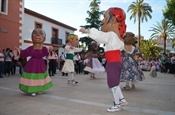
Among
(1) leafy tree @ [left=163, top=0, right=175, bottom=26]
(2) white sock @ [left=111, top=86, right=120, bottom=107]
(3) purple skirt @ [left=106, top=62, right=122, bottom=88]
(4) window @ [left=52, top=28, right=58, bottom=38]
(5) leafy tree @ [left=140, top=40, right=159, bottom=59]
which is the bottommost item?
(2) white sock @ [left=111, top=86, right=120, bottom=107]

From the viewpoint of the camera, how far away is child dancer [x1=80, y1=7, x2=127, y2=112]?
4.63 m

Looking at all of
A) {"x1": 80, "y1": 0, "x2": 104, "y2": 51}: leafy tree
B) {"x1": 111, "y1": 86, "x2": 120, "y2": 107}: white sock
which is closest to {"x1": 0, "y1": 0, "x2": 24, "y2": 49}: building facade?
{"x1": 111, "y1": 86, "x2": 120, "y2": 107}: white sock

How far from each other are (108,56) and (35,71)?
2.34m

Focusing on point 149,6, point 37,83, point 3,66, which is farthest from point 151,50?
point 37,83

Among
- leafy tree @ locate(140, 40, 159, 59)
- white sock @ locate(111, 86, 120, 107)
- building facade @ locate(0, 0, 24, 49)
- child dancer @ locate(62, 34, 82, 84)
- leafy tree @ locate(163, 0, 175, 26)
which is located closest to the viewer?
white sock @ locate(111, 86, 120, 107)

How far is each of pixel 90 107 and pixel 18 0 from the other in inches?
652

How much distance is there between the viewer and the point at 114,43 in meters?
4.71

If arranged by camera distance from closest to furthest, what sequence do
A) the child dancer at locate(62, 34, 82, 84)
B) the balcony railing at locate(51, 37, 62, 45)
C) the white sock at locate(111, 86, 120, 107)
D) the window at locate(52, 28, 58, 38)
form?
the white sock at locate(111, 86, 120, 107)
the child dancer at locate(62, 34, 82, 84)
the balcony railing at locate(51, 37, 62, 45)
the window at locate(52, 28, 58, 38)

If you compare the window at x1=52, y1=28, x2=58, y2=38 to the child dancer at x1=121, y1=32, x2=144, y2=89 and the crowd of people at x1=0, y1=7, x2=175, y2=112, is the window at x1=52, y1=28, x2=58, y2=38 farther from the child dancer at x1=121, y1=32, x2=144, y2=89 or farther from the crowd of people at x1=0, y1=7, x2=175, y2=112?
the child dancer at x1=121, y1=32, x2=144, y2=89

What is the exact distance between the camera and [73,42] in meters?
8.58

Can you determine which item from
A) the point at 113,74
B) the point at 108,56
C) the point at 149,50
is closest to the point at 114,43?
the point at 108,56

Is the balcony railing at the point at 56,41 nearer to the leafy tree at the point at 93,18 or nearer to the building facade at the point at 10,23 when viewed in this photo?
the leafy tree at the point at 93,18

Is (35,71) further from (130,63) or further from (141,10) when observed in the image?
(141,10)

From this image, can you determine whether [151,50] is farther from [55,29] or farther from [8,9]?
[8,9]
